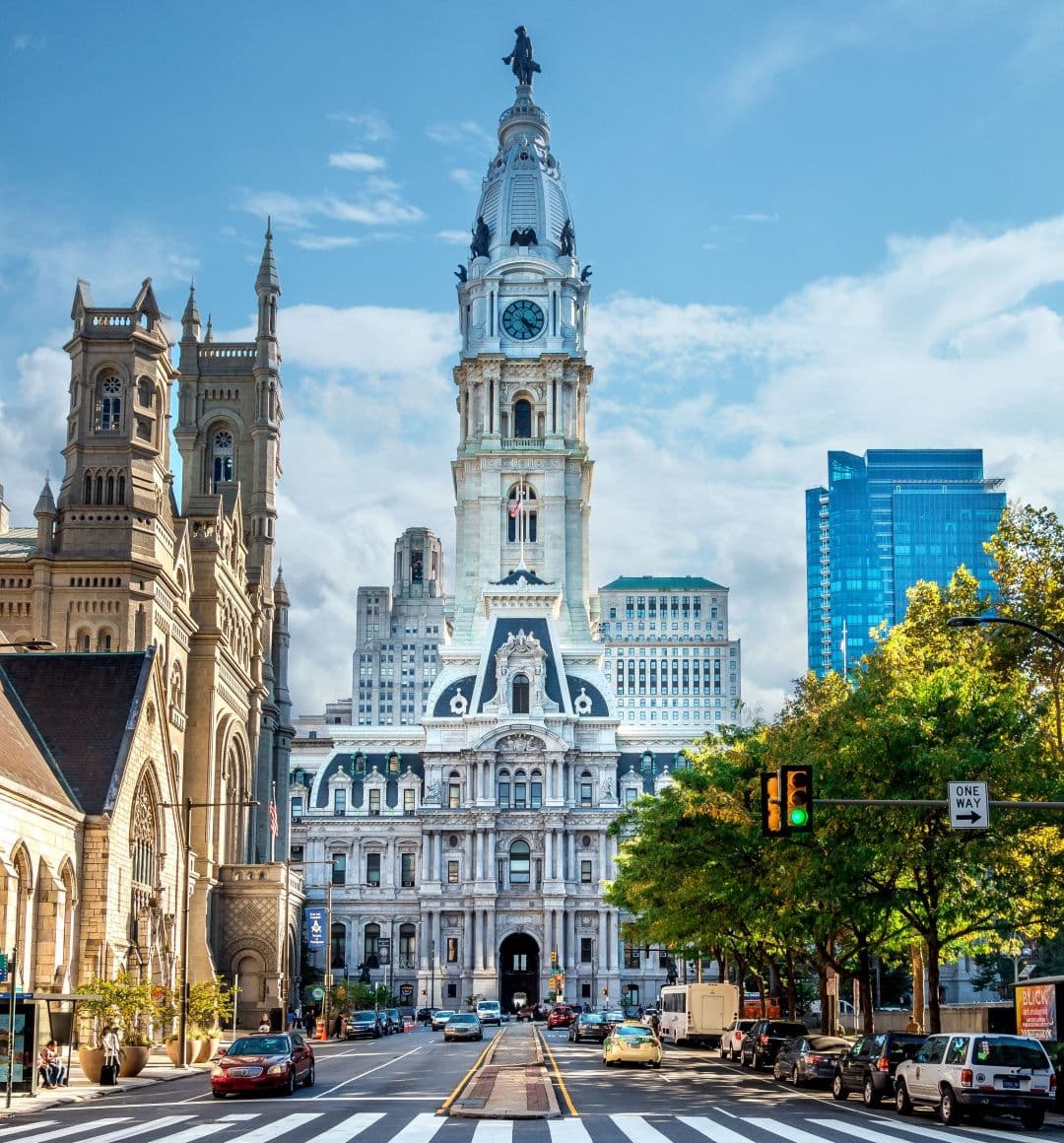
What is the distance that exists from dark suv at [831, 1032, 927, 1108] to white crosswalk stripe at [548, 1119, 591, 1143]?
918 cm

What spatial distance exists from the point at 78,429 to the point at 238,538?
20952 mm

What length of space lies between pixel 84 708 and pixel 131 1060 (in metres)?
16.6

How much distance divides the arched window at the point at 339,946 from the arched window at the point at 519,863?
49.7ft

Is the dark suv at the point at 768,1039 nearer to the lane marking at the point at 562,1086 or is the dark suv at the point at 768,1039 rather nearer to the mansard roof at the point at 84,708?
the lane marking at the point at 562,1086

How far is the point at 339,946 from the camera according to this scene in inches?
5650

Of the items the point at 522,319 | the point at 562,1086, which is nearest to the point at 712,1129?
the point at 562,1086

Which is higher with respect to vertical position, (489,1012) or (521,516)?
(521,516)

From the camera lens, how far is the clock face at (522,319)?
18612cm

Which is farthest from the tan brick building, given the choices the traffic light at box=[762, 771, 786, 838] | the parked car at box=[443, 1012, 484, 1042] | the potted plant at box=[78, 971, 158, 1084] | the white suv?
the white suv

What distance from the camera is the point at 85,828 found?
5794 cm

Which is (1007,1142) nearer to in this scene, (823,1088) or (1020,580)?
(823,1088)

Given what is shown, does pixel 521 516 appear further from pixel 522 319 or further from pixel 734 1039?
pixel 734 1039

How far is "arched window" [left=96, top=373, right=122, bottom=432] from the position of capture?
74938mm

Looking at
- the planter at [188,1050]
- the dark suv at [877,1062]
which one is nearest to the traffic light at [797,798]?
the dark suv at [877,1062]
